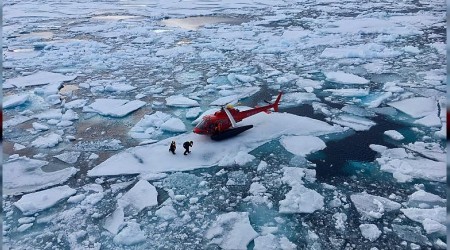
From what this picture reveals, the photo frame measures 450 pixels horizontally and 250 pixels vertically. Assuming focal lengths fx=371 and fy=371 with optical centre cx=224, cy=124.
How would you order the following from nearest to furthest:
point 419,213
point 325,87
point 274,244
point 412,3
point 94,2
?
point 274,244
point 419,213
point 325,87
point 412,3
point 94,2

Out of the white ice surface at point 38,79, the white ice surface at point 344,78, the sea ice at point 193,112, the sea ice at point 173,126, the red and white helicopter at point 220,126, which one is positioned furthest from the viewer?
the white ice surface at point 38,79

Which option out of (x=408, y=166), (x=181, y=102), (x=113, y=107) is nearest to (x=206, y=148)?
(x=181, y=102)

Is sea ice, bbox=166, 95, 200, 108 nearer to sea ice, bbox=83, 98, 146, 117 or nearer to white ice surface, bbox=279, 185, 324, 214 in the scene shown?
sea ice, bbox=83, 98, 146, 117

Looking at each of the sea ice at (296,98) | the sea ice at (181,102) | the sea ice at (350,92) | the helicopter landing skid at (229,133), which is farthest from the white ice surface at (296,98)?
the sea ice at (181,102)

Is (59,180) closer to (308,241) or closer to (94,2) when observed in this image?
(308,241)

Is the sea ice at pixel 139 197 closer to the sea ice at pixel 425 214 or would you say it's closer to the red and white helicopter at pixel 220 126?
the red and white helicopter at pixel 220 126

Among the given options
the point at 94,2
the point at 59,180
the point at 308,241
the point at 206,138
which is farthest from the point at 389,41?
the point at 94,2
